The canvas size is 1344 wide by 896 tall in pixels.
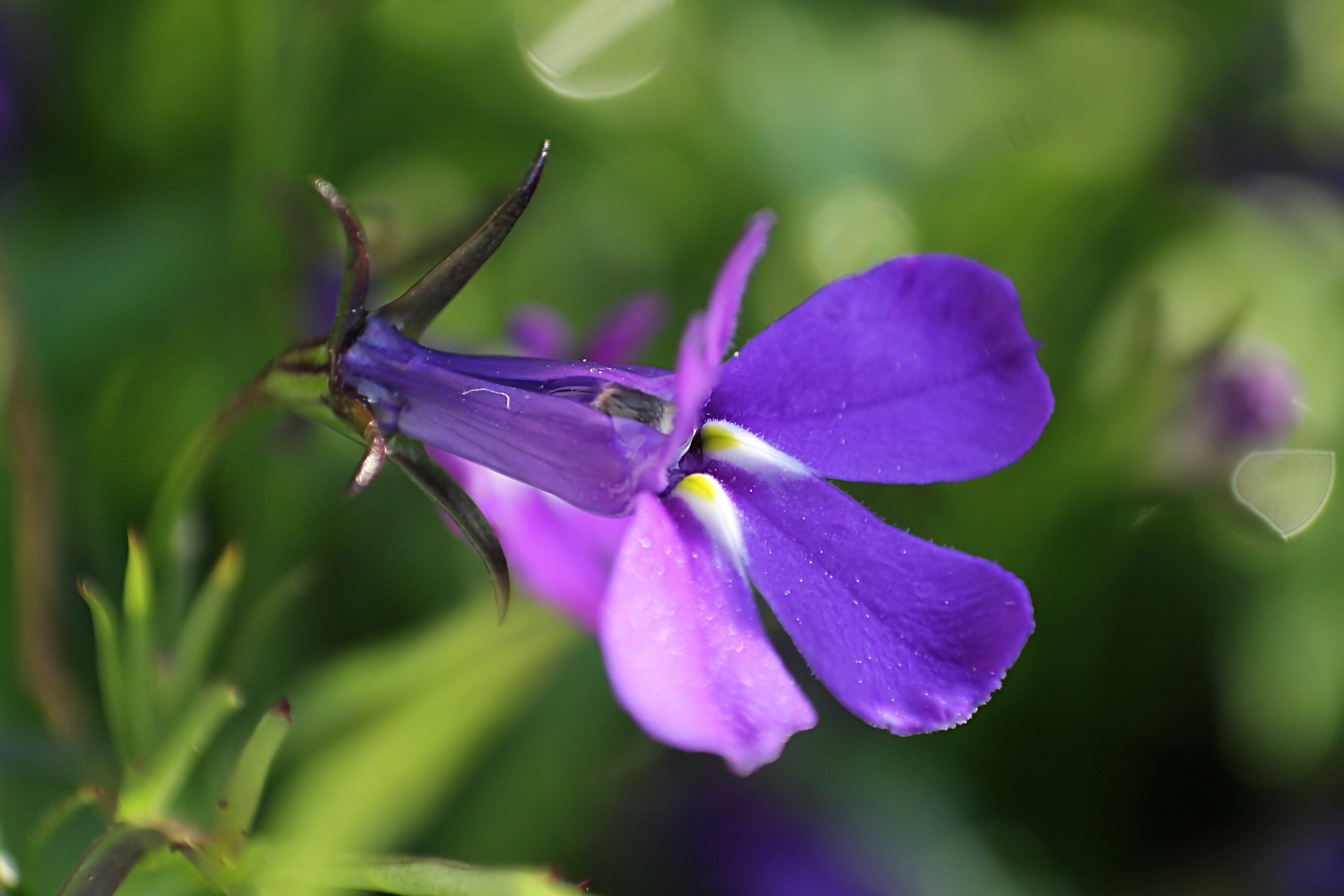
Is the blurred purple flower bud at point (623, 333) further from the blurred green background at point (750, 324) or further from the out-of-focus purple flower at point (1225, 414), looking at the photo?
the out-of-focus purple flower at point (1225, 414)

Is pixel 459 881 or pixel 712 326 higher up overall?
pixel 712 326

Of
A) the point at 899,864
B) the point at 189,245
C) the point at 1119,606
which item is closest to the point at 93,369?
the point at 189,245

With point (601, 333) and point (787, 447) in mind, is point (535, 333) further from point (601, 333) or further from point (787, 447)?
point (787, 447)

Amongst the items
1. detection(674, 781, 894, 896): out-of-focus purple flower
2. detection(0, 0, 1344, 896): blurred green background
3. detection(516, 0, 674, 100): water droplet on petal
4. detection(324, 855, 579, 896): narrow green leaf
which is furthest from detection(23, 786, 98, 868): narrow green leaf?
detection(516, 0, 674, 100): water droplet on petal

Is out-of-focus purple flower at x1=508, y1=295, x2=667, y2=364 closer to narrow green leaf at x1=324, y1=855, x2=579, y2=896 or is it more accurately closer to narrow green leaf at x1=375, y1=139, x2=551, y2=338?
narrow green leaf at x1=375, y1=139, x2=551, y2=338

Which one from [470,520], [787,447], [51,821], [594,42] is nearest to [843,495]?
[787,447]

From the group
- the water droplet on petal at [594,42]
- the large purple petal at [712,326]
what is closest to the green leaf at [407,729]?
the large purple petal at [712,326]

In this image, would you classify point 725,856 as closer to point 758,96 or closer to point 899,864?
point 899,864
